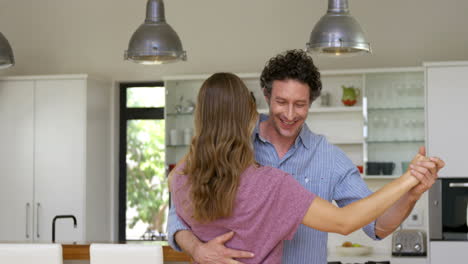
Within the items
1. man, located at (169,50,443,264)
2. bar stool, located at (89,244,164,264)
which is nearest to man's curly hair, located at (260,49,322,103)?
man, located at (169,50,443,264)

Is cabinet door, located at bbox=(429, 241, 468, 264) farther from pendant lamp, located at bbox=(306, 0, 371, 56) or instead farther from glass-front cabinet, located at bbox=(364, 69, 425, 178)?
pendant lamp, located at bbox=(306, 0, 371, 56)

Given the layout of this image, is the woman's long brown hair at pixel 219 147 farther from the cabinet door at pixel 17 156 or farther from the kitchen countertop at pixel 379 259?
the cabinet door at pixel 17 156

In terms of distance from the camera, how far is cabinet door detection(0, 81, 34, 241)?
6.82 m

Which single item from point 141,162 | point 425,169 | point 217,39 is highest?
point 217,39

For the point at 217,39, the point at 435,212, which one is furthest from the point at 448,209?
the point at 217,39

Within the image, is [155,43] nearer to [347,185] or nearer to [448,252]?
[347,185]

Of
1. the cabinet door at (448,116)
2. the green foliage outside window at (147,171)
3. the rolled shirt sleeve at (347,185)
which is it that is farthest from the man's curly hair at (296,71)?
the green foliage outside window at (147,171)

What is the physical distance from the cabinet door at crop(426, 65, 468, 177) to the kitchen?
10.7 inches

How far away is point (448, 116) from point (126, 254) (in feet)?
9.88

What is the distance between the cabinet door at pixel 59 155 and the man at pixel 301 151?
4.30 meters

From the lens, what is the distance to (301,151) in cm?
261

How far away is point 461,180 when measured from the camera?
5930 mm

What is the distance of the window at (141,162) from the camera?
23.8 feet

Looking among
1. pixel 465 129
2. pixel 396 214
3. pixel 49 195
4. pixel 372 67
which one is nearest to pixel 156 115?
pixel 49 195
